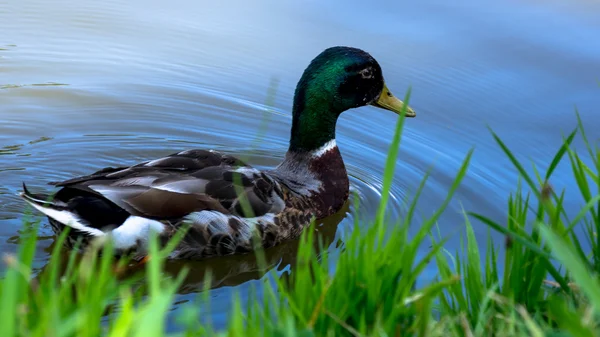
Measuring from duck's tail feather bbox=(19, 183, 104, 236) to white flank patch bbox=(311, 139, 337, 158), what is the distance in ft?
5.45

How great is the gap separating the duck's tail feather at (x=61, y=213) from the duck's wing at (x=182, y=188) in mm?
67

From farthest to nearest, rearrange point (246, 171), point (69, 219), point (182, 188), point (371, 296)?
1. point (246, 171)
2. point (182, 188)
3. point (69, 219)
4. point (371, 296)

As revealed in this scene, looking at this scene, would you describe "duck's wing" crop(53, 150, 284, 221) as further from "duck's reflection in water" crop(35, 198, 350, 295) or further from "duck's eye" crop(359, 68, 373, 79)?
"duck's eye" crop(359, 68, 373, 79)

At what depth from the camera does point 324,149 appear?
6.00 meters

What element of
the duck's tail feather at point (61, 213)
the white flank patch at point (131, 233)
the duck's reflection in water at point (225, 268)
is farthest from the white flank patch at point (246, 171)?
the duck's tail feather at point (61, 213)

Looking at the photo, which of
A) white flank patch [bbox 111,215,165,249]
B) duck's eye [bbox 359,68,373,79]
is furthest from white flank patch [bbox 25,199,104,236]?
duck's eye [bbox 359,68,373,79]

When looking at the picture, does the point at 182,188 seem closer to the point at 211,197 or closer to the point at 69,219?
the point at 211,197

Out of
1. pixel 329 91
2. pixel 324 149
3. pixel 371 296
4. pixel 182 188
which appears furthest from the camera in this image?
pixel 324 149

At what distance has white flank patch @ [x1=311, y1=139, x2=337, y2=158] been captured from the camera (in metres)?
5.97

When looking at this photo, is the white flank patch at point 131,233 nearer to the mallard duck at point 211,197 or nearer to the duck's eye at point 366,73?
the mallard duck at point 211,197

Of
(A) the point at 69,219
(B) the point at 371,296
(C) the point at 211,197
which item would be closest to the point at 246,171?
(C) the point at 211,197

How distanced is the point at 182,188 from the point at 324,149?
4.20 feet

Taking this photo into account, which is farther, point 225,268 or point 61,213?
point 225,268

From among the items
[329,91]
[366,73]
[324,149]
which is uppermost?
[366,73]
